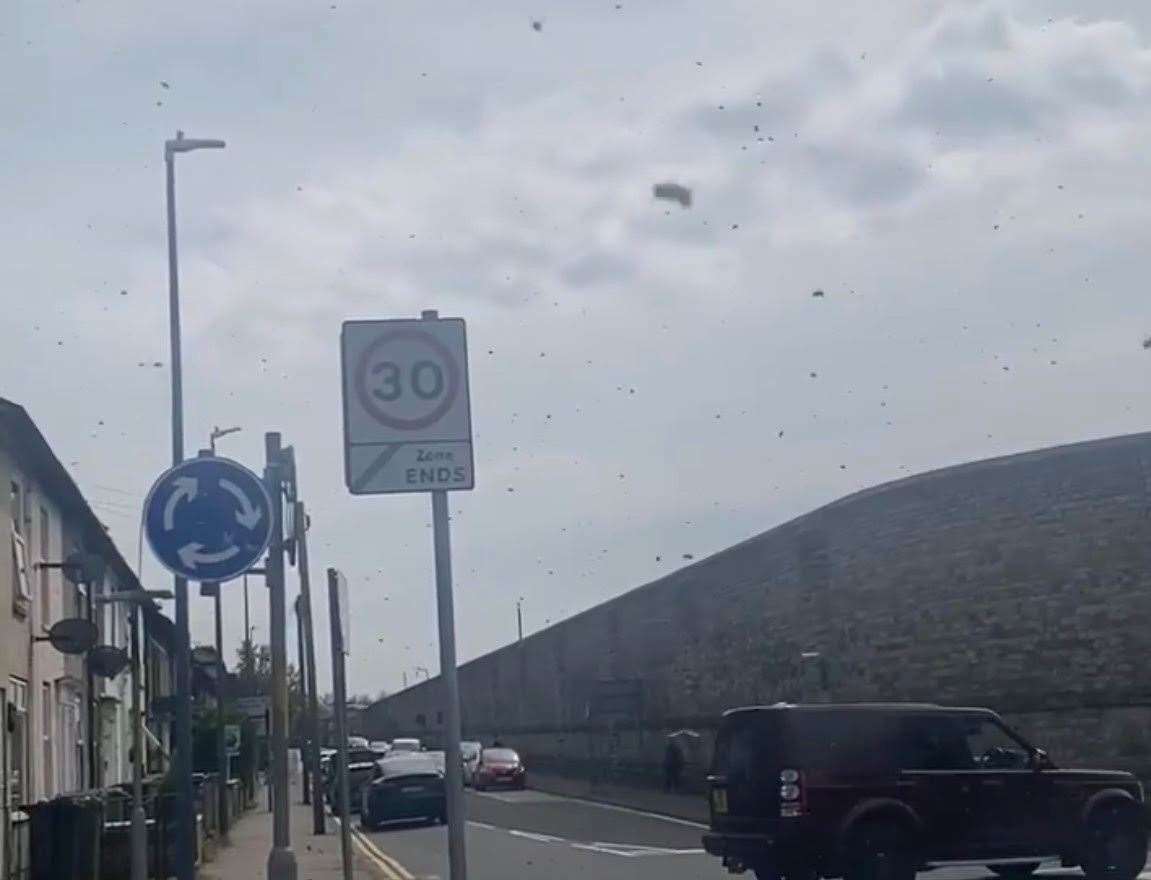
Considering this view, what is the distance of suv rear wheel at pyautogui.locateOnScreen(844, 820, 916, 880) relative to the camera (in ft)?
59.5

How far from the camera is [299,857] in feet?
92.1

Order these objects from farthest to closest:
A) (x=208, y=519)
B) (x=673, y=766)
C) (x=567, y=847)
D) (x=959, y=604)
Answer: (x=673, y=766) → (x=959, y=604) → (x=567, y=847) → (x=208, y=519)

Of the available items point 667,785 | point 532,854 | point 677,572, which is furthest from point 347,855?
point 677,572

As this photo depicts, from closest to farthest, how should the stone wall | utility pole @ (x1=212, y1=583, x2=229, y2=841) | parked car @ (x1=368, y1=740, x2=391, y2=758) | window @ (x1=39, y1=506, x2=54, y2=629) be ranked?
window @ (x1=39, y1=506, x2=54, y2=629) → the stone wall → utility pole @ (x1=212, y1=583, x2=229, y2=841) → parked car @ (x1=368, y1=740, x2=391, y2=758)

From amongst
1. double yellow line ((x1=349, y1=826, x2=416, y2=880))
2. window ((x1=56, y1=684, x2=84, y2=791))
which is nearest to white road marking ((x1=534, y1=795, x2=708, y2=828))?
double yellow line ((x1=349, y1=826, x2=416, y2=880))

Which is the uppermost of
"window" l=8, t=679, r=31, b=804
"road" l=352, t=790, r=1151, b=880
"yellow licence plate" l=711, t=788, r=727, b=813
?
"window" l=8, t=679, r=31, b=804

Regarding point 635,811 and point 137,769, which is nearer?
point 137,769

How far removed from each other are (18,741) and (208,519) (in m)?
14.0

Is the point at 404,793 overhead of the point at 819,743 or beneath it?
beneath

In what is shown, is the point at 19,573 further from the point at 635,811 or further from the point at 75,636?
the point at 635,811

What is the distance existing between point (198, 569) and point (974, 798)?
1022 centimetres

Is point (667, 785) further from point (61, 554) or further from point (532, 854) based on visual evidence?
point (61, 554)

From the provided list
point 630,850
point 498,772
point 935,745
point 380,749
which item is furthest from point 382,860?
point 380,749

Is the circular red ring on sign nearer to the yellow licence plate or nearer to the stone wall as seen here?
the yellow licence plate
